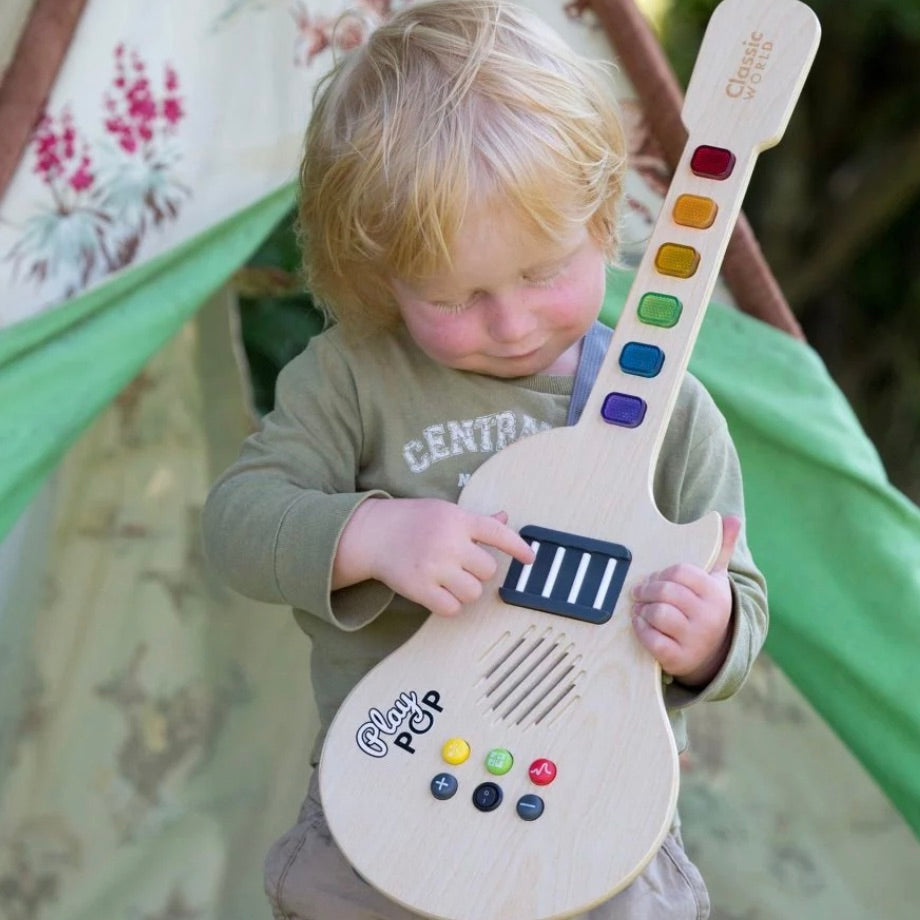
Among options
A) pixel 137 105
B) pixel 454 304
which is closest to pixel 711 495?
pixel 454 304

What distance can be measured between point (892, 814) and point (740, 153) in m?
0.78

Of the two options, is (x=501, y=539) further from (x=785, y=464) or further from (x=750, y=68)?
(x=785, y=464)

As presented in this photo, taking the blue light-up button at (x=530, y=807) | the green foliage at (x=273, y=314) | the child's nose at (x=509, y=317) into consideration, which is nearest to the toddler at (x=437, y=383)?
the child's nose at (x=509, y=317)

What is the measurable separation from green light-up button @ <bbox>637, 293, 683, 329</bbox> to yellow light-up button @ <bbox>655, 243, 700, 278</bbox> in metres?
0.02

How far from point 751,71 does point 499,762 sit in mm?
489

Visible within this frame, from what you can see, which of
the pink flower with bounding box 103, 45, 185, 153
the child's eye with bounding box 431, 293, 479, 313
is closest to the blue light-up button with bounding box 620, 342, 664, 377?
the child's eye with bounding box 431, 293, 479, 313

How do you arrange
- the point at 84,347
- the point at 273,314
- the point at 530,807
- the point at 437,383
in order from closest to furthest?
the point at 530,807
the point at 437,383
the point at 84,347
the point at 273,314

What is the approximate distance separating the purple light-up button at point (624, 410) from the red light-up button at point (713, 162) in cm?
17

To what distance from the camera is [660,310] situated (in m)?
0.97

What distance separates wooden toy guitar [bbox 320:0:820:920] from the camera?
0.83 meters

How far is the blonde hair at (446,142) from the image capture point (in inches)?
36.2

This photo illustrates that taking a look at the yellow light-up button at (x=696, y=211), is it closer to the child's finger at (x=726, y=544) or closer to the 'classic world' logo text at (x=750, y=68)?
the 'classic world' logo text at (x=750, y=68)

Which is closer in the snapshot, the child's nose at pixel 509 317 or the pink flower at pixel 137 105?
the child's nose at pixel 509 317

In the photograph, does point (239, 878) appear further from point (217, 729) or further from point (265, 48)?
point (265, 48)
